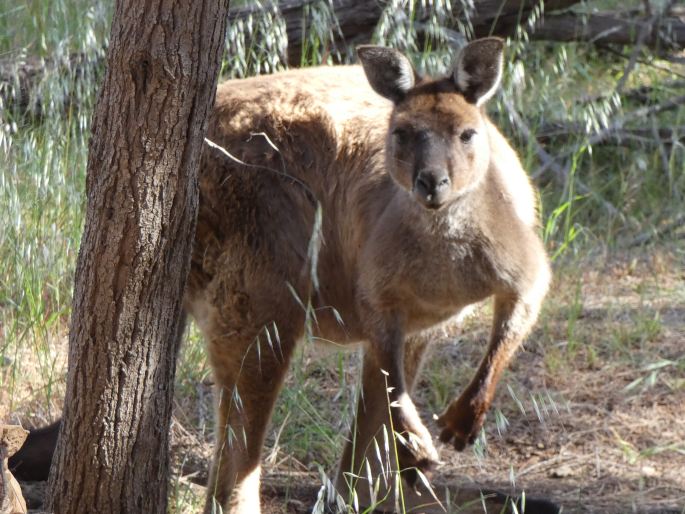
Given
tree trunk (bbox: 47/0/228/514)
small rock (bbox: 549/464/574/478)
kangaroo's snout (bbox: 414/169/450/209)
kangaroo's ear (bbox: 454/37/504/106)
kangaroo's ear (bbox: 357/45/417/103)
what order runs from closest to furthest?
tree trunk (bbox: 47/0/228/514) < kangaroo's snout (bbox: 414/169/450/209) < kangaroo's ear (bbox: 454/37/504/106) < kangaroo's ear (bbox: 357/45/417/103) < small rock (bbox: 549/464/574/478)

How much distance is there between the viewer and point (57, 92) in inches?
206

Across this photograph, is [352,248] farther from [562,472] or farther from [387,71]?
[562,472]

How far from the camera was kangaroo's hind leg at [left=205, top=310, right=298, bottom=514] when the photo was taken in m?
4.27

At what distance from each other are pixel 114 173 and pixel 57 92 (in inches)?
88.8

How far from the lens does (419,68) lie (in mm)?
6168

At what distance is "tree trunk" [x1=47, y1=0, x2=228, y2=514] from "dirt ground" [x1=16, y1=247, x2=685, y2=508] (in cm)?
93

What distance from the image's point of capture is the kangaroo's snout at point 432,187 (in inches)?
150

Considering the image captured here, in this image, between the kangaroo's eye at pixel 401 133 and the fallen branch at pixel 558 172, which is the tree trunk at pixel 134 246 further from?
the fallen branch at pixel 558 172

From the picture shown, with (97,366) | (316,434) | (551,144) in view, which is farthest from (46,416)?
(551,144)

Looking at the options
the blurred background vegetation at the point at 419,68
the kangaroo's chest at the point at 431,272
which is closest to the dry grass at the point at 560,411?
the blurred background vegetation at the point at 419,68

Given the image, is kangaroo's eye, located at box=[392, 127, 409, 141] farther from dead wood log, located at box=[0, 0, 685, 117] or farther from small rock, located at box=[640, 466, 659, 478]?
dead wood log, located at box=[0, 0, 685, 117]

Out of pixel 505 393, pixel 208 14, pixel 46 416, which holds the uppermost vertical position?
pixel 208 14

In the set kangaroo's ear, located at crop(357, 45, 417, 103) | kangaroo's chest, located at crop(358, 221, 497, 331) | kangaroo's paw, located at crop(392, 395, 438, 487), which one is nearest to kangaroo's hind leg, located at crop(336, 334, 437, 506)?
kangaroo's chest, located at crop(358, 221, 497, 331)

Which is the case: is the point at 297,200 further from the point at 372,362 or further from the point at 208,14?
the point at 208,14
